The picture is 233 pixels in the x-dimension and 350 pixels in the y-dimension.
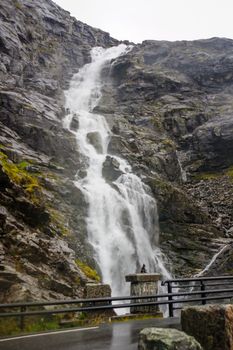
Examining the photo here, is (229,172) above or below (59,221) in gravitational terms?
above

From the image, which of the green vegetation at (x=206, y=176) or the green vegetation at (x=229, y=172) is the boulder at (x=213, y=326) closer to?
the green vegetation at (x=229, y=172)

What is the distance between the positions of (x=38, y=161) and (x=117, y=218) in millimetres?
9717

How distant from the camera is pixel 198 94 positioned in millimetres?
73688

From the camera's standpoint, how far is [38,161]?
3959 centimetres

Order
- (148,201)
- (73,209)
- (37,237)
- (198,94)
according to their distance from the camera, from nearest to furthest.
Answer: (37,237), (73,209), (148,201), (198,94)

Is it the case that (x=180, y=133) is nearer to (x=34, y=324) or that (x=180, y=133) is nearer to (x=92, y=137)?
(x=92, y=137)

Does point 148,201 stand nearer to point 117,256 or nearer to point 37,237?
point 117,256

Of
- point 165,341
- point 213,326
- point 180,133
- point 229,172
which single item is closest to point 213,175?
point 229,172

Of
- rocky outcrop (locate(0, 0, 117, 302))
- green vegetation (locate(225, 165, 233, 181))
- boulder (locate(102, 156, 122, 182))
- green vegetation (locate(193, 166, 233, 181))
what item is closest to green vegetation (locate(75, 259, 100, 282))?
rocky outcrop (locate(0, 0, 117, 302))

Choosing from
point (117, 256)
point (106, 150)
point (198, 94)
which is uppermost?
point (198, 94)

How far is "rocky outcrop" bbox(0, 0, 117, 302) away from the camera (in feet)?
73.5

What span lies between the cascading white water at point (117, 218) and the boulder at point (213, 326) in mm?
21971

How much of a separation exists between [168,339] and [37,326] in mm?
7455

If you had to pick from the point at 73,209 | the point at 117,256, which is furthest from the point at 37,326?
the point at 73,209
